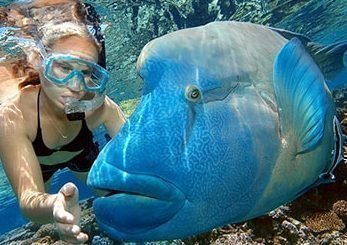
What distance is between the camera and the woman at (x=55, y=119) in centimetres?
270

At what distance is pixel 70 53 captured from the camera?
12.1ft

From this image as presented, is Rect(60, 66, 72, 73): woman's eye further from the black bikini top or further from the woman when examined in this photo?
the black bikini top

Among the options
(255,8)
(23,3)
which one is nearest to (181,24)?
(255,8)

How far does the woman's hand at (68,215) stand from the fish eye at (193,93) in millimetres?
737

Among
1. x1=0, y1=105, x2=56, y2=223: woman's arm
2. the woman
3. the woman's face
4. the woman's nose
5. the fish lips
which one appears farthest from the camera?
the woman's nose

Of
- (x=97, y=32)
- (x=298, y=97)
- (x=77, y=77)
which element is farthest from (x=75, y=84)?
(x=298, y=97)

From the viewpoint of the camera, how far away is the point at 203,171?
4.35 ft

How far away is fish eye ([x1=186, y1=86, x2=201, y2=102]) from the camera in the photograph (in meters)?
1.38

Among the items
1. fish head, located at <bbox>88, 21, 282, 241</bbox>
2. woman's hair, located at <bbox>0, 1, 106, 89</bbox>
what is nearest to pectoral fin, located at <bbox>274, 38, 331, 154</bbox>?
fish head, located at <bbox>88, 21, 282, 241</bbox>

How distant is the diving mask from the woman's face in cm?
3

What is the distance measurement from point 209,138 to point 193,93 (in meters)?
0.18

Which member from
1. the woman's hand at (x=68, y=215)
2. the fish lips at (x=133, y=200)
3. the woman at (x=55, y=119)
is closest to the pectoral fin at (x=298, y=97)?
the fish lips at (x=133, y=200)

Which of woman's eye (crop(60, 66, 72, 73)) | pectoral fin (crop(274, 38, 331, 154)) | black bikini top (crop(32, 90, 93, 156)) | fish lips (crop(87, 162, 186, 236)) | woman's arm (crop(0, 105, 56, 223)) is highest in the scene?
pectoral fin (crop(274, 38, 331, 154))

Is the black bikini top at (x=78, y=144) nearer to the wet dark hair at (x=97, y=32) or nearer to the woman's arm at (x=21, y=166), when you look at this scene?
the woman's arm at (x=21, y=166)
